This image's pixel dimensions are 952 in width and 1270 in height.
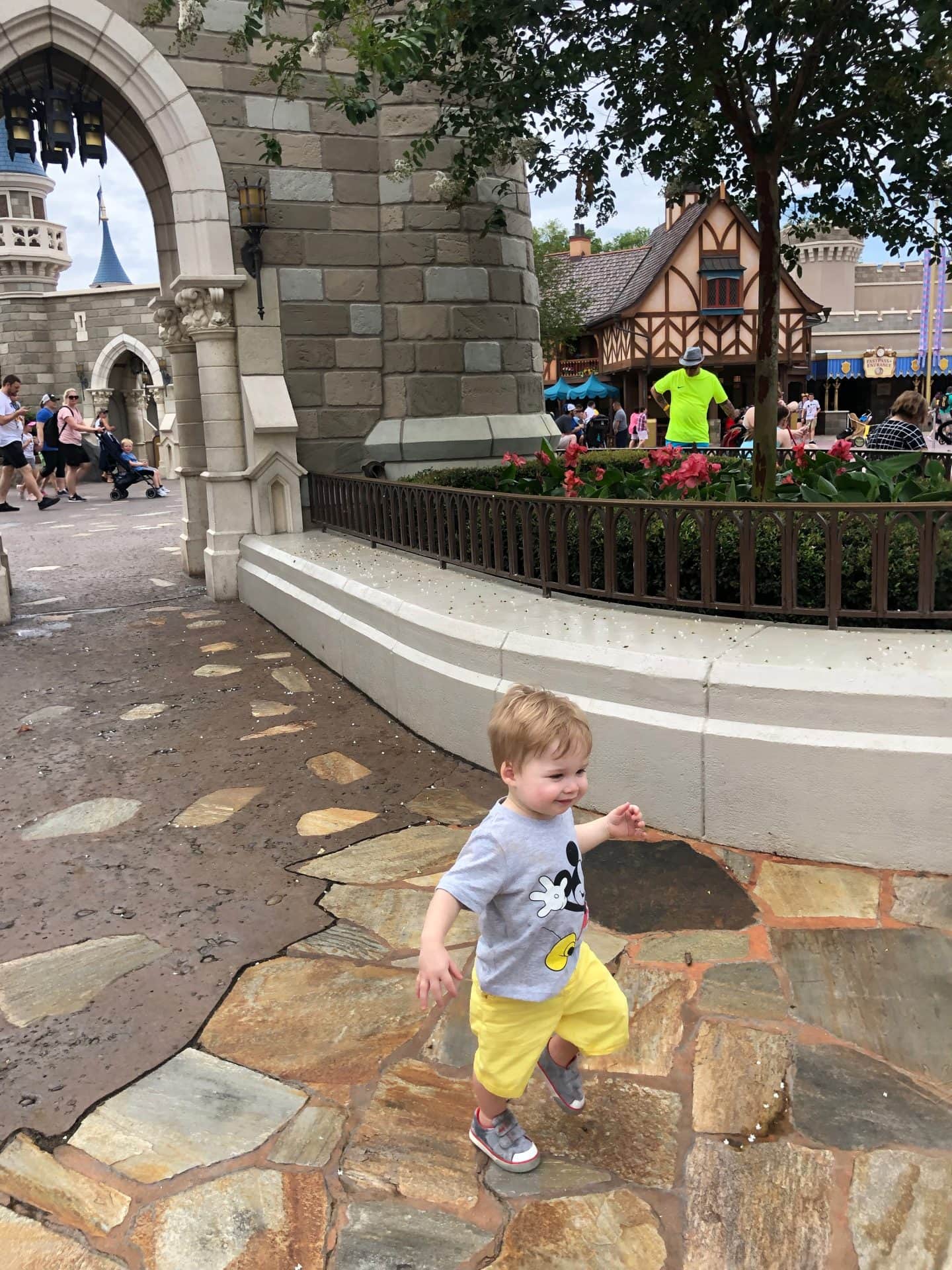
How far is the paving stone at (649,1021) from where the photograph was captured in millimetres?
2586

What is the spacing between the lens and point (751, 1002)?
9.06 ft

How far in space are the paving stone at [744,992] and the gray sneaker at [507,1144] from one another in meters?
0.71

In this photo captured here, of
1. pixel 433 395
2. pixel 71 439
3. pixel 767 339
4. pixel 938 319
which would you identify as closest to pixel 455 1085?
pixel 767 339

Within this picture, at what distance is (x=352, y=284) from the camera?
849cm

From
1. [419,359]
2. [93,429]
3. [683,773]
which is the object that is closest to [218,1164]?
[683,773]

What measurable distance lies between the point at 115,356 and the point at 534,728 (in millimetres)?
28268

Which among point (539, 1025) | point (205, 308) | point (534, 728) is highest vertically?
point (205, 308)

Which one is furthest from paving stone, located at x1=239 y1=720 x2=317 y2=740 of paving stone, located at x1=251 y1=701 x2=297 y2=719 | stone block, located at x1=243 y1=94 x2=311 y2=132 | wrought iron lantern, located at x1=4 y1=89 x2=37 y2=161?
wrought iron lantern, located at x1=4 y1=89 x2=37 y2=161

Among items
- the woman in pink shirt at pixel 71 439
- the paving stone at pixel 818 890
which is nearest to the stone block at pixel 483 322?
the paving stone at pixel 818 890

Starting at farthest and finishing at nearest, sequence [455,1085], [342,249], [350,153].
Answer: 1. [342,249]
2. [350,153]
3. [455,1085]

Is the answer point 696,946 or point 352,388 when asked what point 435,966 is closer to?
point 696,946

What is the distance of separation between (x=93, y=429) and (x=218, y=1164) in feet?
55.8

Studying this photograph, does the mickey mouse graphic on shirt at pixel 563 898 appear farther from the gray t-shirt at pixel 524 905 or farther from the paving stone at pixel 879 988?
the paving stone at pixel 879 988

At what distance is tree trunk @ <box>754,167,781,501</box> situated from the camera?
563 centimetres
